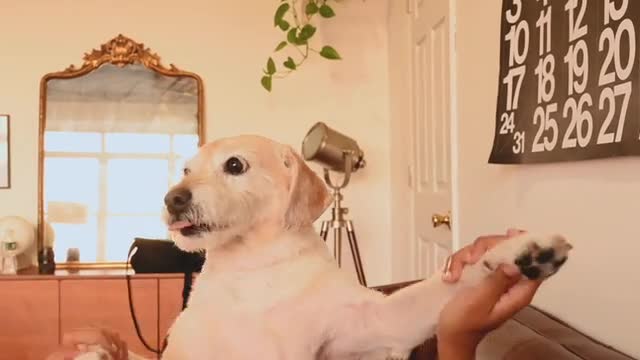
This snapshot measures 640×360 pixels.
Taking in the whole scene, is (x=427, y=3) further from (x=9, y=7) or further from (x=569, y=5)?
(x=9, y=7)

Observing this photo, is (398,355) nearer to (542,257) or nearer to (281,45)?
(542,257)

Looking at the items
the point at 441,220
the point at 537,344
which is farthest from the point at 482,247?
the point at 441,220

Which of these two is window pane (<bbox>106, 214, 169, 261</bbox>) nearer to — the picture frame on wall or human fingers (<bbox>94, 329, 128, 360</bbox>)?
the picture frame on wall

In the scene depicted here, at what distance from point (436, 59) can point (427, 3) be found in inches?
12.1

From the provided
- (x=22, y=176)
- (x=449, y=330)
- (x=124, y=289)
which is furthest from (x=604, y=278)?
(x=22, y=176)

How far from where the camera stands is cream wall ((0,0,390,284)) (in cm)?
325

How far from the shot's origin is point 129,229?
329 centimetres

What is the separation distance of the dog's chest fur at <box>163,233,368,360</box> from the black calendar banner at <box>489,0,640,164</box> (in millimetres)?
541

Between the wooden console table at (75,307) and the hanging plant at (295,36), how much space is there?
1.14m

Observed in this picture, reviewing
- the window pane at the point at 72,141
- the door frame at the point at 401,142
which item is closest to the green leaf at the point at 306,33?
the door frame at the point at 401,142

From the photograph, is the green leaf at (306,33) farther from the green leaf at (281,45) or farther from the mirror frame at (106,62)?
the mirror frame at (106,62)

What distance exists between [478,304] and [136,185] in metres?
2.72

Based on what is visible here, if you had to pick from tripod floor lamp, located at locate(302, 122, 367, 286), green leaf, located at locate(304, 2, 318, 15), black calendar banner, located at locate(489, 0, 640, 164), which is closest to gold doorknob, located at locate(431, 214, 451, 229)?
tripod floor lamp, located at locate(302, 122, 367, 286)

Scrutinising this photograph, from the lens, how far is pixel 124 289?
9.37 feet
